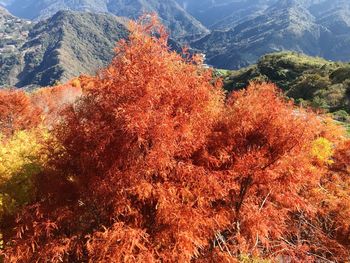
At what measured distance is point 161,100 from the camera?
55.6ft

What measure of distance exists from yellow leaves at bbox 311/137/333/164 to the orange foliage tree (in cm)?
1422

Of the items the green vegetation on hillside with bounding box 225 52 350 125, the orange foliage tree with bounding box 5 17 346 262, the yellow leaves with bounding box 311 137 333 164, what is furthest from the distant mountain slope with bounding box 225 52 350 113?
the orange foliage tree with bounding box 5 17 346 262

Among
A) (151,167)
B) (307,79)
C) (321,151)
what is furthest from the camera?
(307,79)

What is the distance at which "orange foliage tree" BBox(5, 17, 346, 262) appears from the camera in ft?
52.7

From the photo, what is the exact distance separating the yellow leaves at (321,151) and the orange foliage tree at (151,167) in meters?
14.2

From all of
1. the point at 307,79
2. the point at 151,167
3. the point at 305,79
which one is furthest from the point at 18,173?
the point at 305,79

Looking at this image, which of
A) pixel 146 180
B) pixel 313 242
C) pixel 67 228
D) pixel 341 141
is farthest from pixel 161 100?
pixel 341 141

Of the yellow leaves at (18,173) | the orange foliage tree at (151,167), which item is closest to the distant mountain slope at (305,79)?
the orange foliage tree at (151,167)

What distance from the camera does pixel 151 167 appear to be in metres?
16.2

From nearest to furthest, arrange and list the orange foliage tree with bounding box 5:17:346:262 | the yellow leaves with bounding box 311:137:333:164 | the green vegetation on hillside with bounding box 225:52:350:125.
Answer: the orange foliage tree with bounding box 5:17:346:262 < the yellow leaves with bounding box 311:137:333:164 < the green vegetation on hillside with bounding box 225:52:350:125

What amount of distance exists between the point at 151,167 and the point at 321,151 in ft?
74.8

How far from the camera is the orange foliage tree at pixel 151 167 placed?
16.1m

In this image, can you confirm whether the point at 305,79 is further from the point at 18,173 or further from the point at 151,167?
the point at 151,167

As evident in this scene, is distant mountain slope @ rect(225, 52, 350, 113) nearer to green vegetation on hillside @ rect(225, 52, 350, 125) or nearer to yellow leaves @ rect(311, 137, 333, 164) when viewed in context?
green vegetation on hillside @ rect(225, 52, 350, 125)
